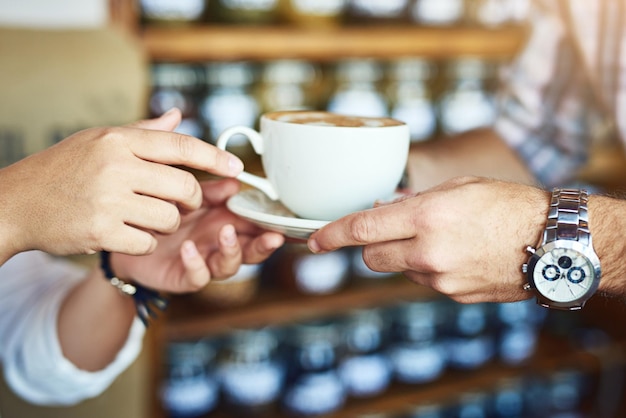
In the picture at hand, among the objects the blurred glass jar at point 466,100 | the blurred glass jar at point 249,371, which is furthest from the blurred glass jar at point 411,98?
the blurred glass jar at point 249,371

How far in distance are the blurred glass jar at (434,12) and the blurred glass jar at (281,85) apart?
11.9 inches

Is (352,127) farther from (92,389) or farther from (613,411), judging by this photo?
(613,411)

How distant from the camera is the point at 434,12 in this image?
61.4 inches

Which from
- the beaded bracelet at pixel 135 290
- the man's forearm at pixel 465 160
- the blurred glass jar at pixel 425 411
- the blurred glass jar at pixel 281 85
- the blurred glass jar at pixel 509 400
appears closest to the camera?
the beaded bracelet at pixel 135 290

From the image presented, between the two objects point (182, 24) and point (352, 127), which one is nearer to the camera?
point (352, 127)

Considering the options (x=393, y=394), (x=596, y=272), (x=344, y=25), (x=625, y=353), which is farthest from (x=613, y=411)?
(x=596, y=272)

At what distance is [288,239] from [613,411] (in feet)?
5.76

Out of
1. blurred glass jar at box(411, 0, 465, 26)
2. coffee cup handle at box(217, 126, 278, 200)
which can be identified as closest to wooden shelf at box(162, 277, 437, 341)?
blurred glass jar at box(411, 0, 465, 26)

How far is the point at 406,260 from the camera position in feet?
2.16

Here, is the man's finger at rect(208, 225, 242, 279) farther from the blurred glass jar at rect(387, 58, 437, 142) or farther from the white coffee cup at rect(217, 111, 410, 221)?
the blurred glass jar at rect(387, 58, 437, 142)

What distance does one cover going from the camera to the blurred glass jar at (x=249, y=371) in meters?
1.51

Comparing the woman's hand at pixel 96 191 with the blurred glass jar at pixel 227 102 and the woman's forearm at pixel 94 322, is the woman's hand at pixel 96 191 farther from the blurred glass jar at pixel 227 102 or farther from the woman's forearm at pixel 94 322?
the blurred glass jar at pixel 227 102

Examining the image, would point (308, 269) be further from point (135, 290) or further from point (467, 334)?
point (135, 290)

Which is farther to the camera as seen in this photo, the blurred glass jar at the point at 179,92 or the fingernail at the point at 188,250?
the blurred glass jar at the point at 179,92
